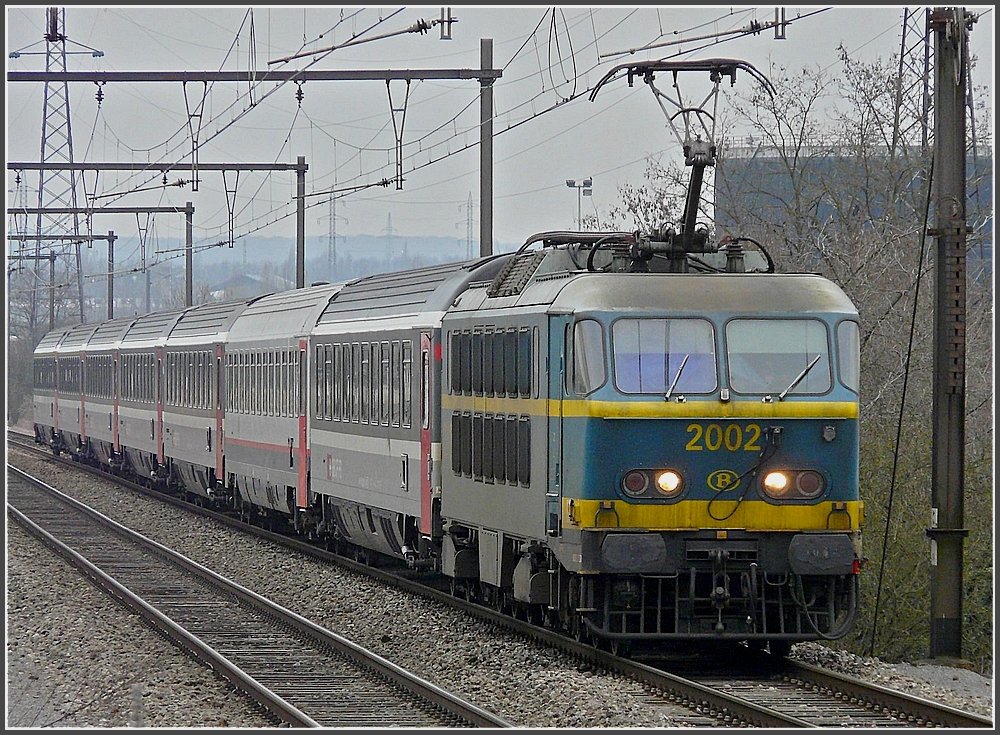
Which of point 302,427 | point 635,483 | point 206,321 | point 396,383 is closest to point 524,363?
point 635,483

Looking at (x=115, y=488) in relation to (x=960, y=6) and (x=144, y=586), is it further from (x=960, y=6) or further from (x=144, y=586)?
(x=960, y=6)

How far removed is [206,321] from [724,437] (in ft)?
69.7

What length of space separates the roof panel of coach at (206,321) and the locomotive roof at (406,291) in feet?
25.5

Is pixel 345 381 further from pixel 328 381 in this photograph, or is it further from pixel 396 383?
pixel 396 383

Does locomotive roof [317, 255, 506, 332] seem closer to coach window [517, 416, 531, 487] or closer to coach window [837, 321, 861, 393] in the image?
coach window [517, 416, 531, 487]

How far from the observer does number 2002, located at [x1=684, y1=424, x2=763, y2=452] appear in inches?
487

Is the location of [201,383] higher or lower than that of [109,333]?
lower

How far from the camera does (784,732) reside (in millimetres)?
10078

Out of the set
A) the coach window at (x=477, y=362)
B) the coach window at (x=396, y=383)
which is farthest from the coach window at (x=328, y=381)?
the coach window at (x=477, y=362)

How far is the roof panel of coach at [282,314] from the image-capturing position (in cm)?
2338

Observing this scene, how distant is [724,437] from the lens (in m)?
12.4

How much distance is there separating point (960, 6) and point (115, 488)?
90.2 feet

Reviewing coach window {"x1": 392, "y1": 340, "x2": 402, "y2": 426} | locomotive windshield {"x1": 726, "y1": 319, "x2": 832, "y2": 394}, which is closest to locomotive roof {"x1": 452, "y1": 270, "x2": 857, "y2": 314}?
locomotive windshield {"x1": 726, "y1": 319, "x2": 832, "y2": 394}

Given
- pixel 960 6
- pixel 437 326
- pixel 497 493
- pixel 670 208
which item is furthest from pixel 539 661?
pixel 670 208
